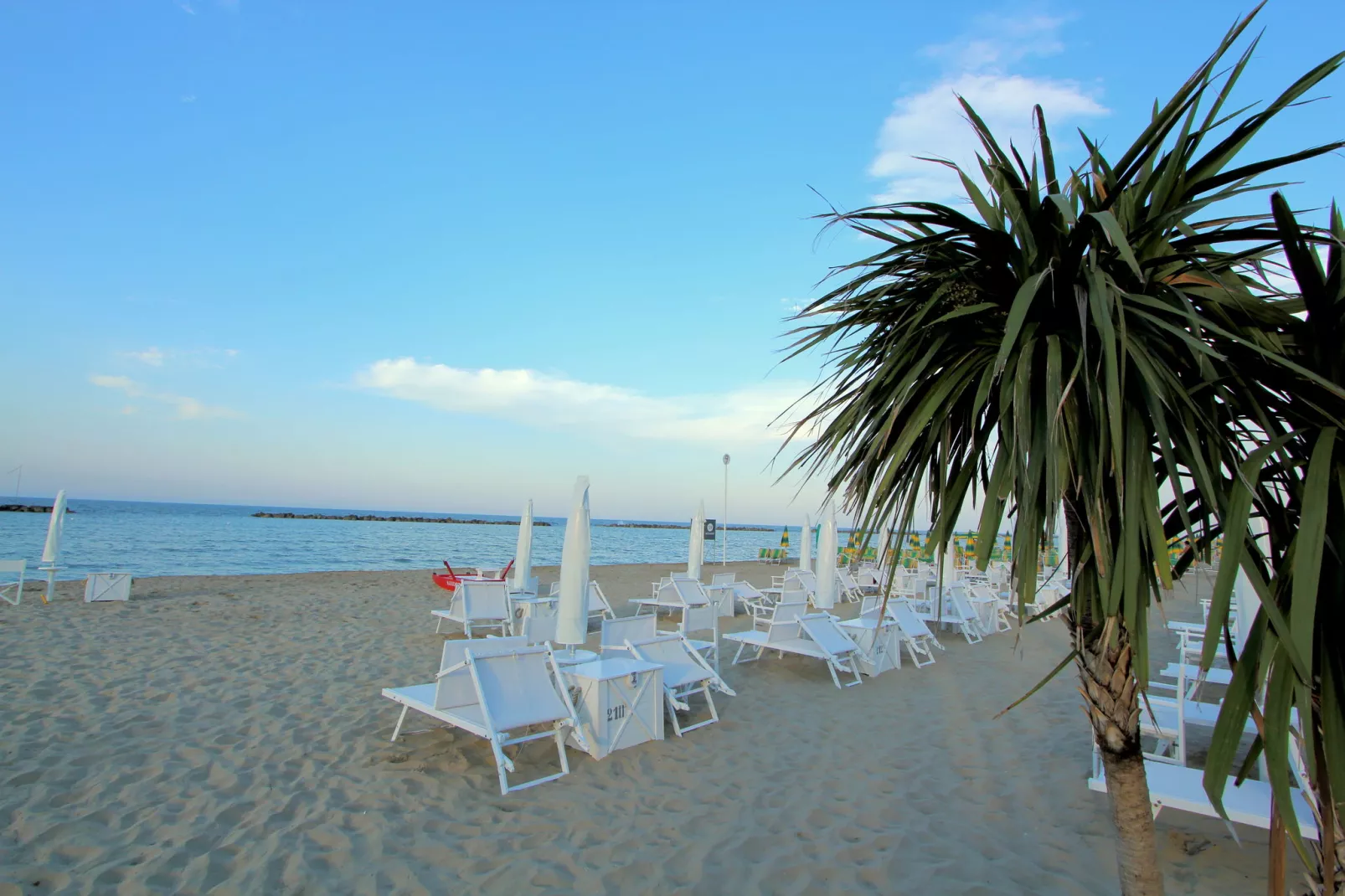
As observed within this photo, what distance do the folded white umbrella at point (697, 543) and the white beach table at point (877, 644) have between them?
4.27 metres

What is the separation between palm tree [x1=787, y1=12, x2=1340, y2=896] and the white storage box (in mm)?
12467

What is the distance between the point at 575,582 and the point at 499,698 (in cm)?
150

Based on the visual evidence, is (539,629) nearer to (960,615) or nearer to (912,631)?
(912,631)

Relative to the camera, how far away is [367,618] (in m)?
9.43

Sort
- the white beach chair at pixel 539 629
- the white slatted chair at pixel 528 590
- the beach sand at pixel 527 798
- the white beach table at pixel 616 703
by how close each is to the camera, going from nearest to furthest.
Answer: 1. the beach sand at pixel 527 798
2. the white beach table at pixel 616 703
3. the white beach chair at pixel 539 629
4. the white slatted chair at pixel 528 590

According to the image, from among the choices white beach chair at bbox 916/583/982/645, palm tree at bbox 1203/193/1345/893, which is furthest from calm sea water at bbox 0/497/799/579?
palm tree at bbox 1203/193/1345/893

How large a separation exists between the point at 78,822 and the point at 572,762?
250cm

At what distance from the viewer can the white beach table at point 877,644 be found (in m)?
6.97

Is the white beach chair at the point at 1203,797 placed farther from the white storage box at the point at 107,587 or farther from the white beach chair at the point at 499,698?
the white storage box at the point at 107,587

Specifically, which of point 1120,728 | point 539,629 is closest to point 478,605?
point 539,629

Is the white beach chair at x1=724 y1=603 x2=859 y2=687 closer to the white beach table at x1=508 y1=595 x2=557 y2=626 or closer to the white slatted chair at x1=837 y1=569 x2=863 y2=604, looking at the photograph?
the white beach table at x1=508 y1=595 x2=557 y2=626

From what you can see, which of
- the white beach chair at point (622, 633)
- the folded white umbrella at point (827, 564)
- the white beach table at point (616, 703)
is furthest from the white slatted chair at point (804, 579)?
the white beach table at point (616, 703)

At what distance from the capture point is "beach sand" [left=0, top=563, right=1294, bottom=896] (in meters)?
2.95

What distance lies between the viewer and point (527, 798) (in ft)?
12.4
